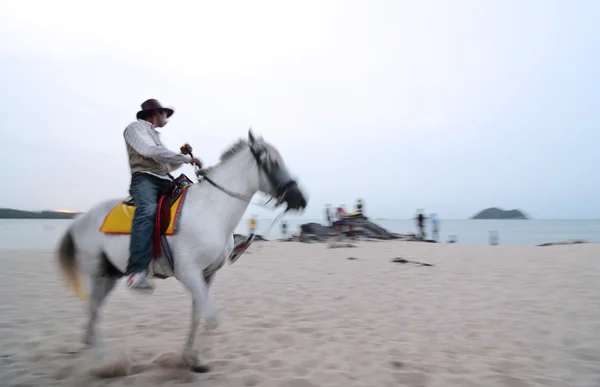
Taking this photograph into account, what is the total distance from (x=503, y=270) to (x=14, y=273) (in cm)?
1205

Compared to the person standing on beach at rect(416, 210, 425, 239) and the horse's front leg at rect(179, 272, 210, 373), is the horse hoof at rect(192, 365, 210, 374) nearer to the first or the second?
the horse's front leg at rect(179, 272, 210, 373)

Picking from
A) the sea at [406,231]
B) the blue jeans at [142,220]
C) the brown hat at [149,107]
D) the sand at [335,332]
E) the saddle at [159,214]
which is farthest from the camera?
the sea at [406,231]

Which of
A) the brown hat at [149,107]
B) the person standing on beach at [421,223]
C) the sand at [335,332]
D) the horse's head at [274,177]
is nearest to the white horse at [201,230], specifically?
the horse's head at [274,177]

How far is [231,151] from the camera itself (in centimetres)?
332

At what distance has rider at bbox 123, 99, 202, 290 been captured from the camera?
2859mm

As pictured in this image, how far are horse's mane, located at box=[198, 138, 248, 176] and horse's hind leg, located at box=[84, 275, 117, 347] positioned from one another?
144 centimetres

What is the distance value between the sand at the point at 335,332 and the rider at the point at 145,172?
0.99m

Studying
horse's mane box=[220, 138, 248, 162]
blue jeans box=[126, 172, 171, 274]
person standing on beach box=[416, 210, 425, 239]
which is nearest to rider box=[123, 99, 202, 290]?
blue jeans box=[126, 172, 171, 274]

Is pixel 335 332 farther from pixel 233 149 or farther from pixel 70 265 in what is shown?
pixel 70 265

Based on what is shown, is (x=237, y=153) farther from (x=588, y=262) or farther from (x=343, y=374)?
(x=588, y=262)

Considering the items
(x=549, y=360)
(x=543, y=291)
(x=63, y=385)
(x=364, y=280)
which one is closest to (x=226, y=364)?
(x=63, y=385)

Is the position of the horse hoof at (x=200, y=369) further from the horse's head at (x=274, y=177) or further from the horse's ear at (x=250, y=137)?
the horse's ear at (x=250, y=137)

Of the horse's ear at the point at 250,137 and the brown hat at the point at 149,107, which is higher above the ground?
the brown hat at the point at 149,107

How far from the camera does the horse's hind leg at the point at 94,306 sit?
134 inches
